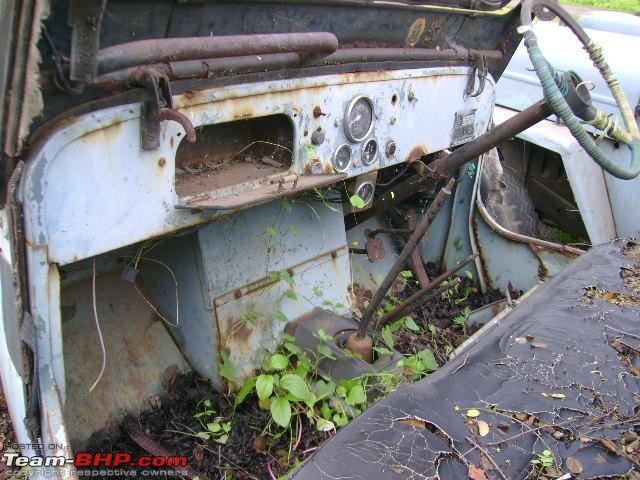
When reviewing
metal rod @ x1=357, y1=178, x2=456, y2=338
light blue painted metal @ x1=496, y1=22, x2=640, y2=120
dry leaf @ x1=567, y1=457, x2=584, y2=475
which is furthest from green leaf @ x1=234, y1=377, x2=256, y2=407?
light blue painted metal @ x1=496, y1=22, x2=640, y2=120

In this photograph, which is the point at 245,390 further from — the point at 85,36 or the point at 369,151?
the point at 85,36

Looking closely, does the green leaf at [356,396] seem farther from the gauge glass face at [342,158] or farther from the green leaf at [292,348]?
the gauge glass face at [342,158]

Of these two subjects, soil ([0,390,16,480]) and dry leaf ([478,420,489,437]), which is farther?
soil ([0,390,16,480])

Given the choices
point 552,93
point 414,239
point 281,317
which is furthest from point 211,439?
point 552,93

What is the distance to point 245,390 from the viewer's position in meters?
1.98

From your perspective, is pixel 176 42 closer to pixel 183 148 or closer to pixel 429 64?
pixel 183 148

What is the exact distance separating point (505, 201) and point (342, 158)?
135cm

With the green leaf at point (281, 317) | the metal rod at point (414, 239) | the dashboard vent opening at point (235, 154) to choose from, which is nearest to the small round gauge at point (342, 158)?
the dashboard vent opening at point (235, 154)

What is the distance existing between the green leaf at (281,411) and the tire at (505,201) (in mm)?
1552

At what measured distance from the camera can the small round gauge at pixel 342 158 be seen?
74.4 inches

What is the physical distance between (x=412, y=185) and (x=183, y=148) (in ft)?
3.46

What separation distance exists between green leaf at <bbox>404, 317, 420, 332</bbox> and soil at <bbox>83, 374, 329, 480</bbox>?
Result: 73cm

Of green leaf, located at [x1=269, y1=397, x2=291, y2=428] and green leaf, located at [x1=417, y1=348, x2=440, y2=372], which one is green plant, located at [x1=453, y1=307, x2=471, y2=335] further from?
green leaf, located at [x1=269, y1=397, x2=291, y2=428]

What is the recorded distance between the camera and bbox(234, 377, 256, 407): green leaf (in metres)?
1.97
